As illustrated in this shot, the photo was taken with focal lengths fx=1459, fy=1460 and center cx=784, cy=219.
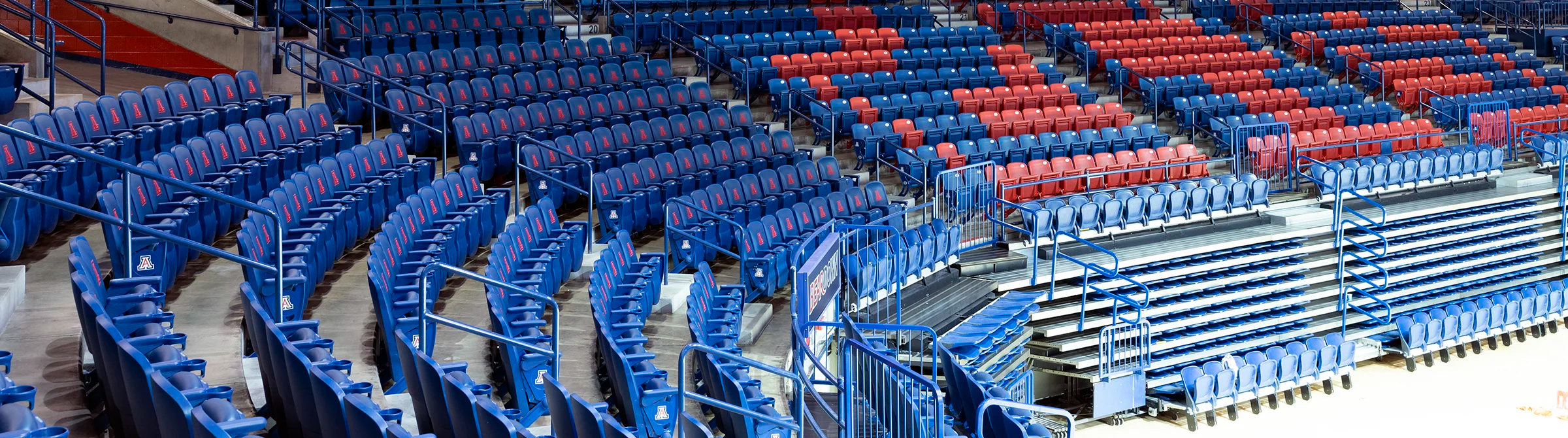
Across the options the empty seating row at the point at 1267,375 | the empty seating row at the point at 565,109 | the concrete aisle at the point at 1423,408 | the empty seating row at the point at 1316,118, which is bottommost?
the concrete aisle at the point at 1423,408

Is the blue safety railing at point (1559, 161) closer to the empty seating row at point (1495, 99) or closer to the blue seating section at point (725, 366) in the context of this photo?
the empty seating row at point (1495, 99)

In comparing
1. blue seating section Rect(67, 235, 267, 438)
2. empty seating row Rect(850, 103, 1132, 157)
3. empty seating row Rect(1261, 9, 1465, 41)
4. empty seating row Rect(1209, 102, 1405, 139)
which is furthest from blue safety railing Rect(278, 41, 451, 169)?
empty seating row Rect(1261, 9, 1465, 41)

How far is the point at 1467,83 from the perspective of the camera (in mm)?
14586

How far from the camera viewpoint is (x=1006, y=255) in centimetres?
1002

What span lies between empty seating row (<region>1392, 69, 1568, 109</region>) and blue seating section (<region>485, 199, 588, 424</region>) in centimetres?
959

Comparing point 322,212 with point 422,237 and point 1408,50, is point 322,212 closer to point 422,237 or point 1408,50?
point 422,237

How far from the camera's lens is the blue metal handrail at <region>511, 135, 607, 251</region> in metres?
8.02

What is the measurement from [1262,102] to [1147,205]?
10.1 feet

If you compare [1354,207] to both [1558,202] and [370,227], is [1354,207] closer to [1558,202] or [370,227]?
[1558,202]

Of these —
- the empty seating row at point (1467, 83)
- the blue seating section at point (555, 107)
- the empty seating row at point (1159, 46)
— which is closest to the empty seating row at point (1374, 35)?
the empty seating row at point (1159, 46)

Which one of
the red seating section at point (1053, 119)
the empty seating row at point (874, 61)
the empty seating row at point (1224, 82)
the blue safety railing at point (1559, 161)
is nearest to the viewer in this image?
the red seating section at point (1053, 119)

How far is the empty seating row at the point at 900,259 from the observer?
26.6ft

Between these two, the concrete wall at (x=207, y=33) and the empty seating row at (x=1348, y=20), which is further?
the empty seating row at (x=1348, y=20)

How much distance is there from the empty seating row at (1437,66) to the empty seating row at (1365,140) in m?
1.23
